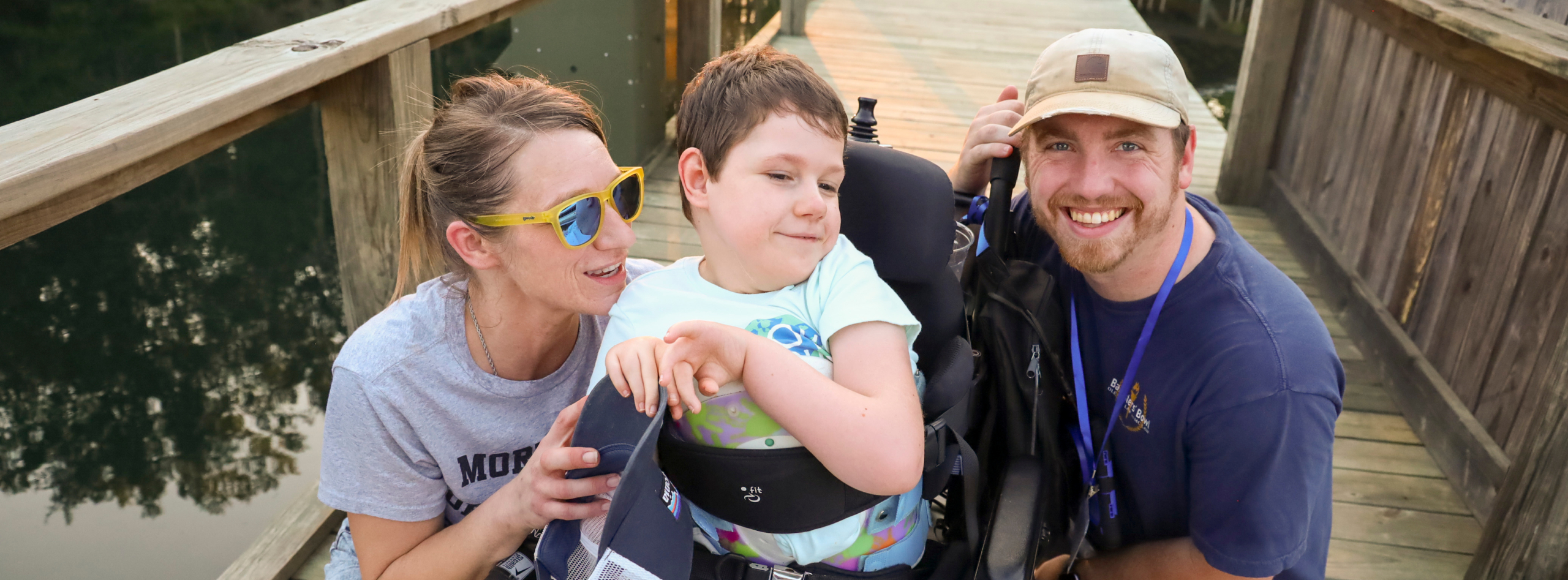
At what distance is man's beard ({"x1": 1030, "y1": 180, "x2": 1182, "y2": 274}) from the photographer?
4.87 feet

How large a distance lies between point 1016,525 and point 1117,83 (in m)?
0.71

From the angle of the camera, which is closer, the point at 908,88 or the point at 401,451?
the point at 401,451

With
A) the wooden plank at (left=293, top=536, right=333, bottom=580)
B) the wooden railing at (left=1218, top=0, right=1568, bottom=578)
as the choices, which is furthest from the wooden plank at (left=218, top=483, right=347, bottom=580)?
the wooden railing at (left=1218, top=0, right=1568, bottom=578)

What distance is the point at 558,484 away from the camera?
1.29 m

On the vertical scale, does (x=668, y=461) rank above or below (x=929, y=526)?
above

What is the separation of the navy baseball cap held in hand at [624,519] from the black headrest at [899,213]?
58cm

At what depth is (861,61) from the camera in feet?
22.2

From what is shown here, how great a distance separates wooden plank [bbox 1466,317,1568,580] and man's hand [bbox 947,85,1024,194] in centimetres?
127

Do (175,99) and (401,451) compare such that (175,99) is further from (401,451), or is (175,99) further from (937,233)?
(937,233)

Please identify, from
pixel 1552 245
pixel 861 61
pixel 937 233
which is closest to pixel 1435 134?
pixel 1552 245

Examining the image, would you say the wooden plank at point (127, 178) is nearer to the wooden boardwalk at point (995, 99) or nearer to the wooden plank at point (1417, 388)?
the wooden boardwalk at point (995, 99)

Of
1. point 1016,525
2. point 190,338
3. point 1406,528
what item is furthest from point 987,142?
point 190,338

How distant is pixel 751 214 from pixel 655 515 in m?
0.44

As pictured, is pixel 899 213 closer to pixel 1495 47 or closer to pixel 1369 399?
pixel 1495 47
